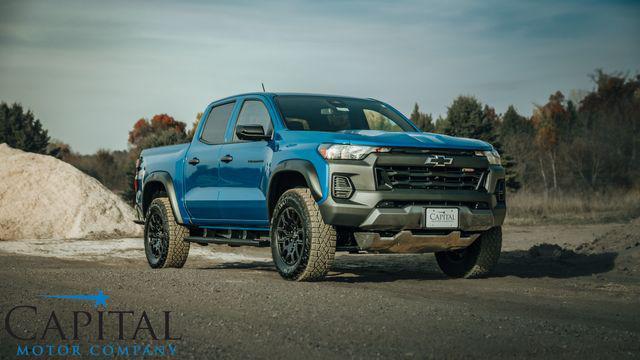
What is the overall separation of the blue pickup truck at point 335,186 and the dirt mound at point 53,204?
926 centimetres

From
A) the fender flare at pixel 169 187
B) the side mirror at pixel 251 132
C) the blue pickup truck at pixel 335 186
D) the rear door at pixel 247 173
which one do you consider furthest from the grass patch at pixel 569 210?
the side mirror at pixel 251 132

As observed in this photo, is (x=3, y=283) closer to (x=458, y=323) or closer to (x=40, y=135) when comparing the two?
(x=458, y=323)

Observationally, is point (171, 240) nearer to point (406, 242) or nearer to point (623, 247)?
point (406, 242)

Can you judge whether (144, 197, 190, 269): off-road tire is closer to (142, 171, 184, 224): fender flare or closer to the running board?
(142, 171, 184, 224): fender flare

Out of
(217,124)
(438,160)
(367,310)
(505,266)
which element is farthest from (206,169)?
(505,266)

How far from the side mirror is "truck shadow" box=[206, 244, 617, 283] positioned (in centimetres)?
182

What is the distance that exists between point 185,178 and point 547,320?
5.82 meters

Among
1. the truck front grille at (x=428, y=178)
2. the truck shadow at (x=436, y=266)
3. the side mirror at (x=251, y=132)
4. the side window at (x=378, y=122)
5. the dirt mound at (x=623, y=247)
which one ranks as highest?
the side window at (x=378, y=122)

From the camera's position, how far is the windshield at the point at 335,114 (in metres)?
9.41

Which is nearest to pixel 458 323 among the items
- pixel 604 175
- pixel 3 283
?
pixel 3 283

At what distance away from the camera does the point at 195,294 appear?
7.43m

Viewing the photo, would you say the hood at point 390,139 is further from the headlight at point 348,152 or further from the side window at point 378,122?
the side window at point 378,122

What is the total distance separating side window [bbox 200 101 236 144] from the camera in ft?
34.2

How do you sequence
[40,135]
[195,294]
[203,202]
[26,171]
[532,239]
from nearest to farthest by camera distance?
[195,294] < [203,202] < [532,239] < [26,171] < [40,135]
